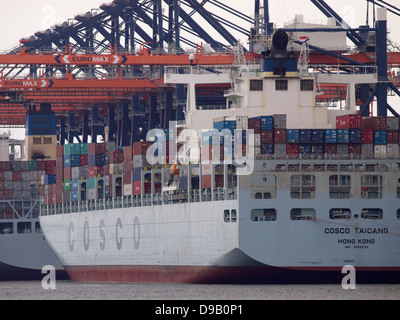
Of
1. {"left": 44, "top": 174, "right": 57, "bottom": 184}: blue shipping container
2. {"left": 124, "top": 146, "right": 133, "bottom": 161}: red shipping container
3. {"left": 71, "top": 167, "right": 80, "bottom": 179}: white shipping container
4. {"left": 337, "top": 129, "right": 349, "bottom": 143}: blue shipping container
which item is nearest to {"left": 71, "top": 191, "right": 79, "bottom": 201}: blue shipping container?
{"left": 71, "top": 167, "right": 80, "bottom": 179}: white shipping container

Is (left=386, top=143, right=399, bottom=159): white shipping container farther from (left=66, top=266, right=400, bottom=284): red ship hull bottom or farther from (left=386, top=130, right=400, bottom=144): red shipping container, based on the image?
(left=66, top=266, right=400, bottom=284): red ship hull bottom

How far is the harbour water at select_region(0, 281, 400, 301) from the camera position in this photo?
164ft

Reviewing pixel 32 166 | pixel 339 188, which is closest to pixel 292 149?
pixel 339 188

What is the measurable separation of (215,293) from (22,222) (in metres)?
30.8

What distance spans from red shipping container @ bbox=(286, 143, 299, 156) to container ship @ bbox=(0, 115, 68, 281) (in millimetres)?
25790

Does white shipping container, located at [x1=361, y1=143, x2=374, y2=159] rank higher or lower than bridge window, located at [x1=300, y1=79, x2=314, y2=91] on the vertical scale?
lower

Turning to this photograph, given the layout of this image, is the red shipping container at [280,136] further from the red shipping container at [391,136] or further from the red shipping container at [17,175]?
the red shipping container at [17,175]

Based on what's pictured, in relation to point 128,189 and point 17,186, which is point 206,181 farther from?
point 17,186

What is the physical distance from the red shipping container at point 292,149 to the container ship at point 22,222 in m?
25.8

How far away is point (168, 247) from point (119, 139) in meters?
27.7

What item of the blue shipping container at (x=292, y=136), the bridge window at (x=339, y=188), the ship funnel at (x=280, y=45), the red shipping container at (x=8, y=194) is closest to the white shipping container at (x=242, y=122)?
the blue shipping container at (x=292, y=136)

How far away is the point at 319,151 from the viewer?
5475 cm

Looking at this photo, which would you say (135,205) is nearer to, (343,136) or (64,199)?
(64,199)

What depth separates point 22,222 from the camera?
79750 millimetres
